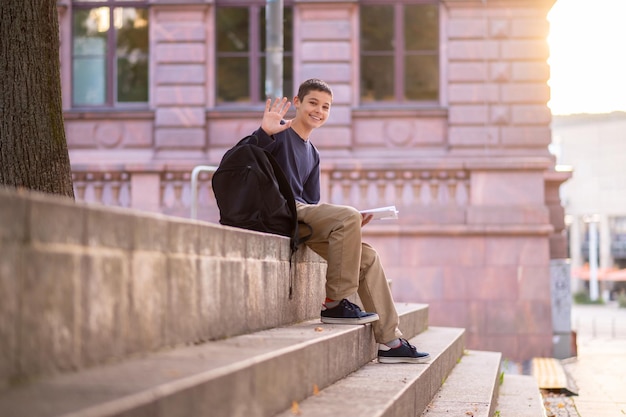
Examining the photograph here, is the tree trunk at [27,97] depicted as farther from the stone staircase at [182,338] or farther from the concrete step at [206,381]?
the concrete step at [206,381]

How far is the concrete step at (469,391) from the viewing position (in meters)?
6.41

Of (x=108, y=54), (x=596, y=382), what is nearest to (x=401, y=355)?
(x=596, y=382)

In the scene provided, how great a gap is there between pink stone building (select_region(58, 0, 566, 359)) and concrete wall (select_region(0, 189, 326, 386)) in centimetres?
1144

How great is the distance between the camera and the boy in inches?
251

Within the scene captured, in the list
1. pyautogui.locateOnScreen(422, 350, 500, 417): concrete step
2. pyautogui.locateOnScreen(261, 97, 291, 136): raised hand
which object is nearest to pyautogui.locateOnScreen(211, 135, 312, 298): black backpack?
pyautogui.locateOnScreen(261, 97, 291, 136): raised hand

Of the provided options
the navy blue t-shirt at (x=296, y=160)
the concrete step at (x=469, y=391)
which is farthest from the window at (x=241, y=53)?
the navy blue t-shirt at (x=296, y=160)

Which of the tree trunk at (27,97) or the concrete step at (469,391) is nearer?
the concrete step at (469,391)

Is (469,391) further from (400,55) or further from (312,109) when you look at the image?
(400,55)

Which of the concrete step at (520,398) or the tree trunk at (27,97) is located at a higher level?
the tree trunk at (27,97)

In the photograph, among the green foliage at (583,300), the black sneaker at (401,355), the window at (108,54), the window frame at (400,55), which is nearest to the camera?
the black sneaker at (401,355)

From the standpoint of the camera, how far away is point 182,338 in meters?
4.32

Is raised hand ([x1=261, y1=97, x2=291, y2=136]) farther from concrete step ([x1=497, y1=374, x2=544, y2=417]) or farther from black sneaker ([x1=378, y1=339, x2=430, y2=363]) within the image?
concrete step ([x1=497, y1=374, x2=544, y2=417])

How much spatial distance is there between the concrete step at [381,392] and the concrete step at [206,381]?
8 centimetres

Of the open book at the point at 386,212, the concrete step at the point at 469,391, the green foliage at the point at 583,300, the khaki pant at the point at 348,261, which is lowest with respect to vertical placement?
the green foliage at the point at 583,300
